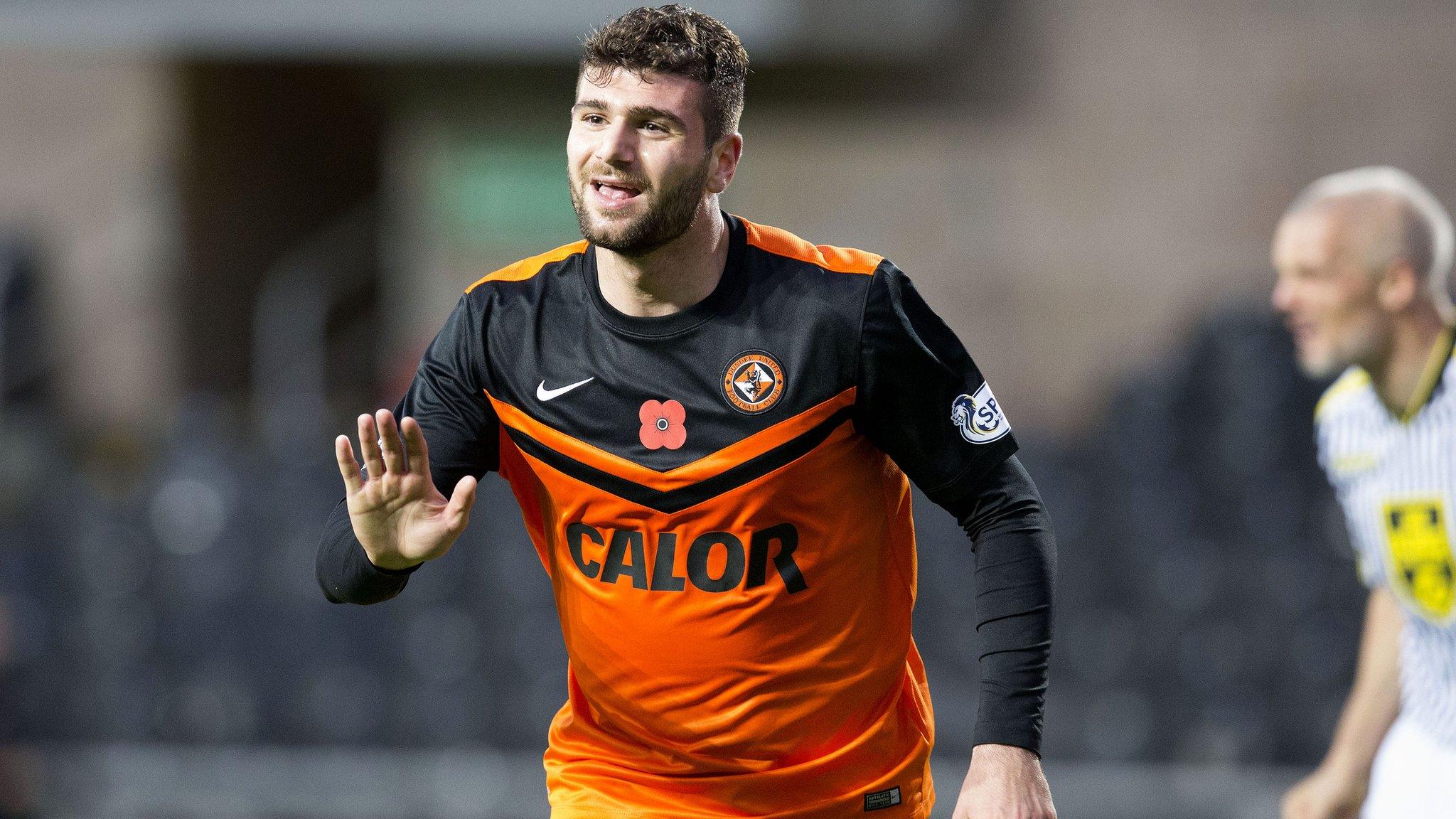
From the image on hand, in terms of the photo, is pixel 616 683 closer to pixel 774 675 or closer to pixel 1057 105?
pixel 774 675

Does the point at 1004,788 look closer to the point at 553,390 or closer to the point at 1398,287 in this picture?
the point at 553,390

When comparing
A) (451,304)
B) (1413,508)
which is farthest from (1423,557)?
(451,304)

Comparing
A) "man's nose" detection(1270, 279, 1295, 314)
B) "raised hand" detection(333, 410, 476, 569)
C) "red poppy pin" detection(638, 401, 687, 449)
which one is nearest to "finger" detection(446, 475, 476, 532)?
"raised hand" detection(333, 410, 476, 569)

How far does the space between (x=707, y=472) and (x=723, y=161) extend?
1.82 ft

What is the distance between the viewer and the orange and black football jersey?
2684mm

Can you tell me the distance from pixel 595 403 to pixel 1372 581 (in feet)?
7.27

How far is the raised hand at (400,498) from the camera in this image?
2.54 m

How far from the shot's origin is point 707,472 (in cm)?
270

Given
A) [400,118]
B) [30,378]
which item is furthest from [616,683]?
[400,118]

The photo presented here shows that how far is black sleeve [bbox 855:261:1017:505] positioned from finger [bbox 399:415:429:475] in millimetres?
744

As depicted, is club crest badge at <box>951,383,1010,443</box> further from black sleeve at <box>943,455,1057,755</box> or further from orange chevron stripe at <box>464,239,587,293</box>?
orange chevron stripe at <box>464,239,587,293</box>

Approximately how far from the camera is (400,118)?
12312 millimetres

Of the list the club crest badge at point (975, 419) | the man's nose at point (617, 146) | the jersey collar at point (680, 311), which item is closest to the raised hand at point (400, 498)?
the jersey collar at point (680, 311)

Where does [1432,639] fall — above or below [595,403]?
below
